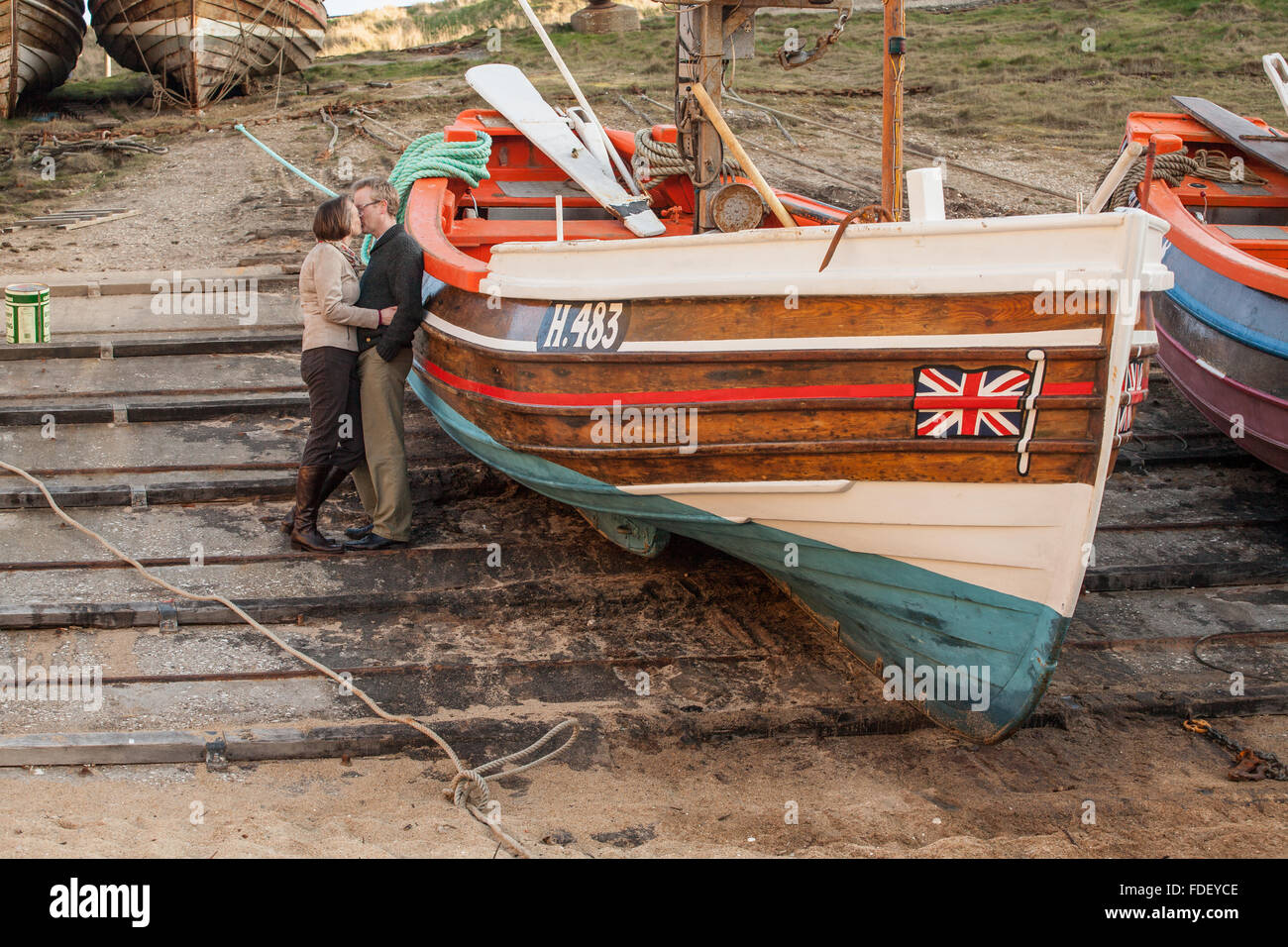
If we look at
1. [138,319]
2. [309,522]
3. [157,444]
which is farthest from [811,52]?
[138,319]

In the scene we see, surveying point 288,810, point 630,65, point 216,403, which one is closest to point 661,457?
point 288,810

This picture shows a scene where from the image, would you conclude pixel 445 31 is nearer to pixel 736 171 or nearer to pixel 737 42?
pixel 736 171

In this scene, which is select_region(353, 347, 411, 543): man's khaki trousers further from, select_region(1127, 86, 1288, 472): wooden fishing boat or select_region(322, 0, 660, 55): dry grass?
select_region(322, 0, 660, 55): dry grass

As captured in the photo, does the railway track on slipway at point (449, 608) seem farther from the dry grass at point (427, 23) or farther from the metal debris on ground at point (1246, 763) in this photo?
the dry grass at point (427, 23)

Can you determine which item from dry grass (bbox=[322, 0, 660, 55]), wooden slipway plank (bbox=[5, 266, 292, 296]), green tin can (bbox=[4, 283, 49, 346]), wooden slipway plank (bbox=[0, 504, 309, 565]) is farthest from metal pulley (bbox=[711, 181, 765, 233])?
dry grass (bbox=[322, 0, 660, 55])

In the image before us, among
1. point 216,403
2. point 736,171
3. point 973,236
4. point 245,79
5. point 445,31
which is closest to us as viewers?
point 973,236

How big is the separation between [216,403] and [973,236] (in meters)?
4.59

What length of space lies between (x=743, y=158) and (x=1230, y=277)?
3028mm

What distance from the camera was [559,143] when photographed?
24.1ft

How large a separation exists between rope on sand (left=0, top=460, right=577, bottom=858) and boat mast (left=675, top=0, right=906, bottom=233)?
2527 mm

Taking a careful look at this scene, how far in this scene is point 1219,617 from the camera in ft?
17.8

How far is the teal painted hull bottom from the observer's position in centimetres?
416
